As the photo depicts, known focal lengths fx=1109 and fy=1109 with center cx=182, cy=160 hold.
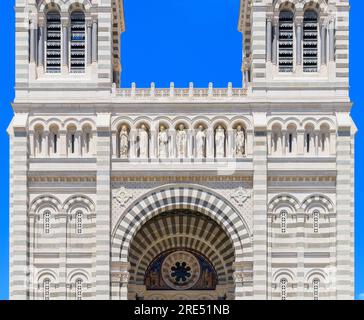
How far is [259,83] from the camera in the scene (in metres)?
38.2

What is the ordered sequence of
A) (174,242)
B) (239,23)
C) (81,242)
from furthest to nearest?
(239,23)
(174,242)
(81,242)

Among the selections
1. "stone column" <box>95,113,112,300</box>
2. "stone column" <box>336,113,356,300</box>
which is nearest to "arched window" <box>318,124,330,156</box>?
"stone column" <box>336,113,356,300</box>

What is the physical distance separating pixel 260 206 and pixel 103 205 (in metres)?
5.30

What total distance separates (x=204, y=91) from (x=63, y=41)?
5229mm

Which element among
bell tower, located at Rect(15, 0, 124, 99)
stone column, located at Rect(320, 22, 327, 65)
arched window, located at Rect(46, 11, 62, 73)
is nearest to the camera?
bell tower, located at Rect(15, 0, 124, 99)

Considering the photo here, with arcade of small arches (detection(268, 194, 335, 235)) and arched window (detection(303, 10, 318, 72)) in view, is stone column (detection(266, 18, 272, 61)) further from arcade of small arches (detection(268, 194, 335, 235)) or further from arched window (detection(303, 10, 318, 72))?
arcade of small arches (detection(268, 194, 335, 235))

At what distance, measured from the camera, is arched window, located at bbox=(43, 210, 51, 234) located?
37700 millimetres

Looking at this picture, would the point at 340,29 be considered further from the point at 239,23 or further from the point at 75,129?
the point at 75,129

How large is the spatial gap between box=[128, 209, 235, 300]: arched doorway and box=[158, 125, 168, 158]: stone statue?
84.0 inches

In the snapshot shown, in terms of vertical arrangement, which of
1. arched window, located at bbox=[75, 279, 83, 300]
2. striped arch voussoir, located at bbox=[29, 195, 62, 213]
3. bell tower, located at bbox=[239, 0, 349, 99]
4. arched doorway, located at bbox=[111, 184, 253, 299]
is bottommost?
arched window, located at bbox=[75, 279, 83, 300]

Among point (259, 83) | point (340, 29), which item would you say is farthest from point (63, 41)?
point (340, 29)

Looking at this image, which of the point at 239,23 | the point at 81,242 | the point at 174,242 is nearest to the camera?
the point at 81,242

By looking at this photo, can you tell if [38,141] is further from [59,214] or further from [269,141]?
[269,141]

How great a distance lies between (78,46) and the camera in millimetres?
38812
